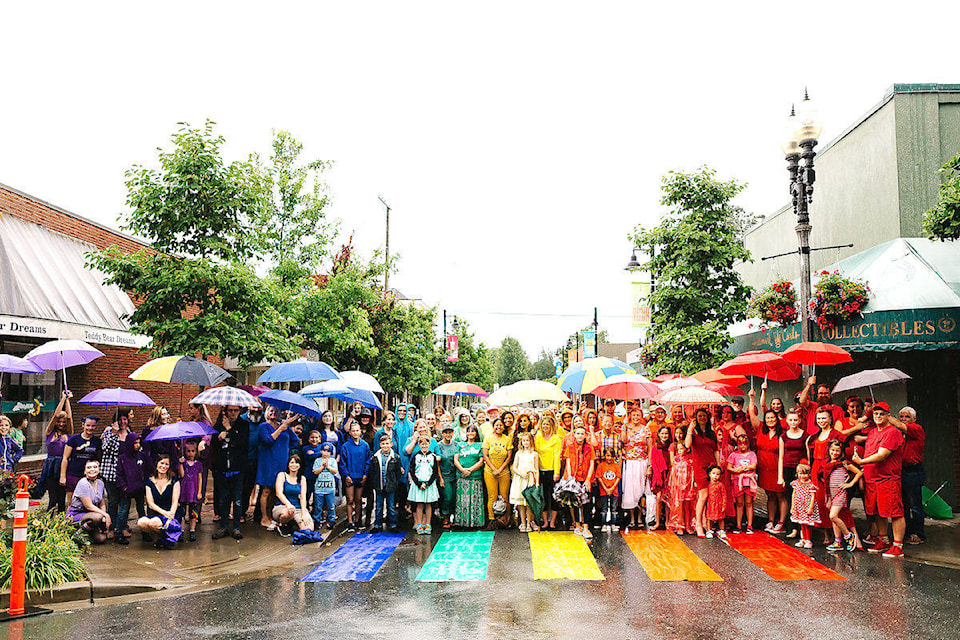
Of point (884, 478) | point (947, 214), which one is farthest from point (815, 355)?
point (947, 214)

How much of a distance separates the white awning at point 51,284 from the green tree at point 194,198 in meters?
1.88

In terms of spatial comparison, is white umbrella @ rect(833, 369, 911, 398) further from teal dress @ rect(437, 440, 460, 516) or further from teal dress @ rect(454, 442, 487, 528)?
teal dress @ rect(437, 440, 460, 516)

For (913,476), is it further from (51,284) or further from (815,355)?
(51,284)

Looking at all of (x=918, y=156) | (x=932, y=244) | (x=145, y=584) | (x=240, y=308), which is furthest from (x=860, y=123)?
(x=145, y=584)

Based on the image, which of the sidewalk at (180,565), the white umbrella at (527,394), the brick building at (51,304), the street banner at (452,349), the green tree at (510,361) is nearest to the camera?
the sidewalk at (180,565)

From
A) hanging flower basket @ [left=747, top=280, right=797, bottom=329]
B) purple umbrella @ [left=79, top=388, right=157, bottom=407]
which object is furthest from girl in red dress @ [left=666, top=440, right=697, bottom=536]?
purple umbrella @ [left=79, top=388, right=157, bottom=407]

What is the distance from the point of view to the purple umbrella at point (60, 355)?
37.4 ft

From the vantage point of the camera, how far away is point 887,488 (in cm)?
1007

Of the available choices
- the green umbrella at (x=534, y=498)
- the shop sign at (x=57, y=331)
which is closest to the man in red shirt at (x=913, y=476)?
the green umbrella at (x=534, y=498)

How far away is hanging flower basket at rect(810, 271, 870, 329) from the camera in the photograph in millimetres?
13406

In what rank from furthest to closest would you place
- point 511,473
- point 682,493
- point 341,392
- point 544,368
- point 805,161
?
point 544,368 → point 805,161 → point 341,392 → point 511,473 → point 682,493

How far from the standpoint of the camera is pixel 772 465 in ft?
38.1

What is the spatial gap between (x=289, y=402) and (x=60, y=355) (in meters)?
3.61

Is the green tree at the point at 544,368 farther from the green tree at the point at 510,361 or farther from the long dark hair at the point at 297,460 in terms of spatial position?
the long dark hair at the point at 297,460
